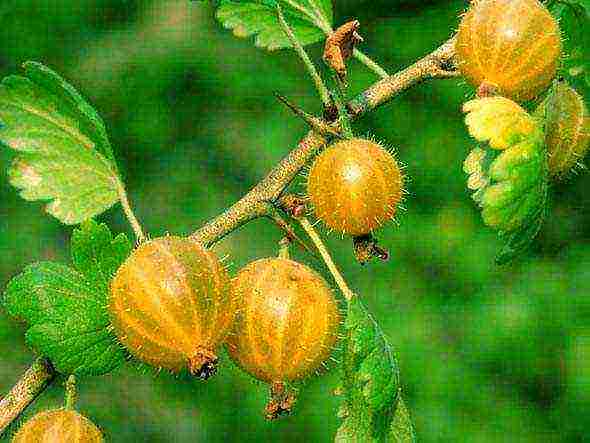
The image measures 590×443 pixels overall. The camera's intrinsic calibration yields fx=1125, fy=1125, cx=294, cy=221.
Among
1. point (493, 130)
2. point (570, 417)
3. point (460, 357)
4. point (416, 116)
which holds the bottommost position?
point (570, 417)

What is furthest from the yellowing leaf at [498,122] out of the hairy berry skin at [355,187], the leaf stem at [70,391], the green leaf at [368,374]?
the leaf stem at [70,391]

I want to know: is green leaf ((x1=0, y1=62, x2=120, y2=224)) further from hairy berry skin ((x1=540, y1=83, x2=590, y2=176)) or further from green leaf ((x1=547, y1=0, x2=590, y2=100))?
green leaf ((x1=547, y1=0, x2=590, y2=100))

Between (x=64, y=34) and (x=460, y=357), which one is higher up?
(x=64, y=34)

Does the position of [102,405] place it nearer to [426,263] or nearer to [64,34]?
[426,263]

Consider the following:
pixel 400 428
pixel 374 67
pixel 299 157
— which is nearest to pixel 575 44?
pixel 374 67

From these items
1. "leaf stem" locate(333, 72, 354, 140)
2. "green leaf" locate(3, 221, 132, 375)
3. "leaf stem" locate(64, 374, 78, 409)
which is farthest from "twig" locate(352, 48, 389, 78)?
"leaf stem" locate(64, 374, 78, 409)

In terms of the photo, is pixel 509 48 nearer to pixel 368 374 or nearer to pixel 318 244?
pixel 318 244

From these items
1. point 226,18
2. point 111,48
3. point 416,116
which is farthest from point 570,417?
point 226,18
